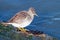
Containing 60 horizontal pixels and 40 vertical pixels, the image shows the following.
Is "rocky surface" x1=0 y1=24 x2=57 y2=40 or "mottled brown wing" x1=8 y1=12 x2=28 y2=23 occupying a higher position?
"mottled brown wing" x1=8 y1=12 x2=28 y2=23

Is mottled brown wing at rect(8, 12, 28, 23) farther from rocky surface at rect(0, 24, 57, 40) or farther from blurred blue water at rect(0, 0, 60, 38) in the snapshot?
blurred blue water at rect(0, 0, 60, 38)

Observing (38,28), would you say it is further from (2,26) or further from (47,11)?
(2,26)

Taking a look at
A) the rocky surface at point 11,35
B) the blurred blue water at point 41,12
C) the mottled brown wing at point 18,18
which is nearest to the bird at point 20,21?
the mottled brown wing at point 18,18

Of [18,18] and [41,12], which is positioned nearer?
[18,18]

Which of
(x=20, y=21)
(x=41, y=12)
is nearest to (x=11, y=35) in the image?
(x=20, y=21)

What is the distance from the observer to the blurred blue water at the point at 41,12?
892 cm

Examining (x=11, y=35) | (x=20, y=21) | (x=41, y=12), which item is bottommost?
(x=11, y=35)

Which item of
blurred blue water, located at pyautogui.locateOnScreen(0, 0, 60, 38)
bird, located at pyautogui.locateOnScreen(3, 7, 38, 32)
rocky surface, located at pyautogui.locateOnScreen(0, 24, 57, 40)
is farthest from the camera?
blurred blue water, located at pyautogui.locateOnScreen(0, 0, 60, 38)

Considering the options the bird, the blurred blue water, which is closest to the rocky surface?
the bird

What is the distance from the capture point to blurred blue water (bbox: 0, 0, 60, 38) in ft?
29.3

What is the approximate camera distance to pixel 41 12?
1022 centimetres

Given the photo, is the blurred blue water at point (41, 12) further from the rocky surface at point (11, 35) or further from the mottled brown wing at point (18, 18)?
the rocky surface at point (11, 35)

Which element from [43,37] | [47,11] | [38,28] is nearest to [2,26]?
[43,37]

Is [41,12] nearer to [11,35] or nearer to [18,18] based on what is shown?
[18,18]
